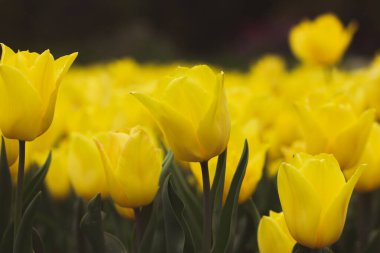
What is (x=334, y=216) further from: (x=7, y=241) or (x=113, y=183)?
(x=7, y=241)

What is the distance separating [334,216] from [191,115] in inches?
9.3

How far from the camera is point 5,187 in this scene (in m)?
1.16

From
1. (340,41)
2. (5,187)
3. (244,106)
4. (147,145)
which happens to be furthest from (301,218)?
(340,41)

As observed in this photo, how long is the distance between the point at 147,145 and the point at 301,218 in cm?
26

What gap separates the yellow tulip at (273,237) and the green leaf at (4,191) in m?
0.42

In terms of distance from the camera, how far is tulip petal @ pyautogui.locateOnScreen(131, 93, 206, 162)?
0.97m

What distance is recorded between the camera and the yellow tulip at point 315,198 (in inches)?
36.4

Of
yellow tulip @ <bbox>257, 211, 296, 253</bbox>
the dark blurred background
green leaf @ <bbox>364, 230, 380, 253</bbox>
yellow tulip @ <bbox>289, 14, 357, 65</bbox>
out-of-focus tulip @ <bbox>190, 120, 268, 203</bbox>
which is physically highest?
yellow tulip @ <bbox>289, 14, 357, 65</bbox>

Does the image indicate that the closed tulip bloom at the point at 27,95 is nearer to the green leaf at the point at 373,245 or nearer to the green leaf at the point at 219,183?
the green leaf at the point at 219,183

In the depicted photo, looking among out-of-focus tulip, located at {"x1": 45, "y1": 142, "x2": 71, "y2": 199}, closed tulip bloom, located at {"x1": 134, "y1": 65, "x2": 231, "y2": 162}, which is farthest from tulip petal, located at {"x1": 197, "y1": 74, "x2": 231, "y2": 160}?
out-of-focus tulip, located at {"x1": 45, "y1": 142, "x2": 71, "y2": 199}

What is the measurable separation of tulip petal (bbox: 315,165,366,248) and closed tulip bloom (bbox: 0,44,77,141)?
0.41 meters

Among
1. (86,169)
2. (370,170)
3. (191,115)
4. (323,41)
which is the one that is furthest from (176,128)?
(323,41)

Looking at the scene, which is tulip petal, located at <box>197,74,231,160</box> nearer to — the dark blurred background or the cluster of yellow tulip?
the cluster of yellow tulip

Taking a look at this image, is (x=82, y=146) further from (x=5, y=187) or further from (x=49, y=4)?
(x=49, y=4)
